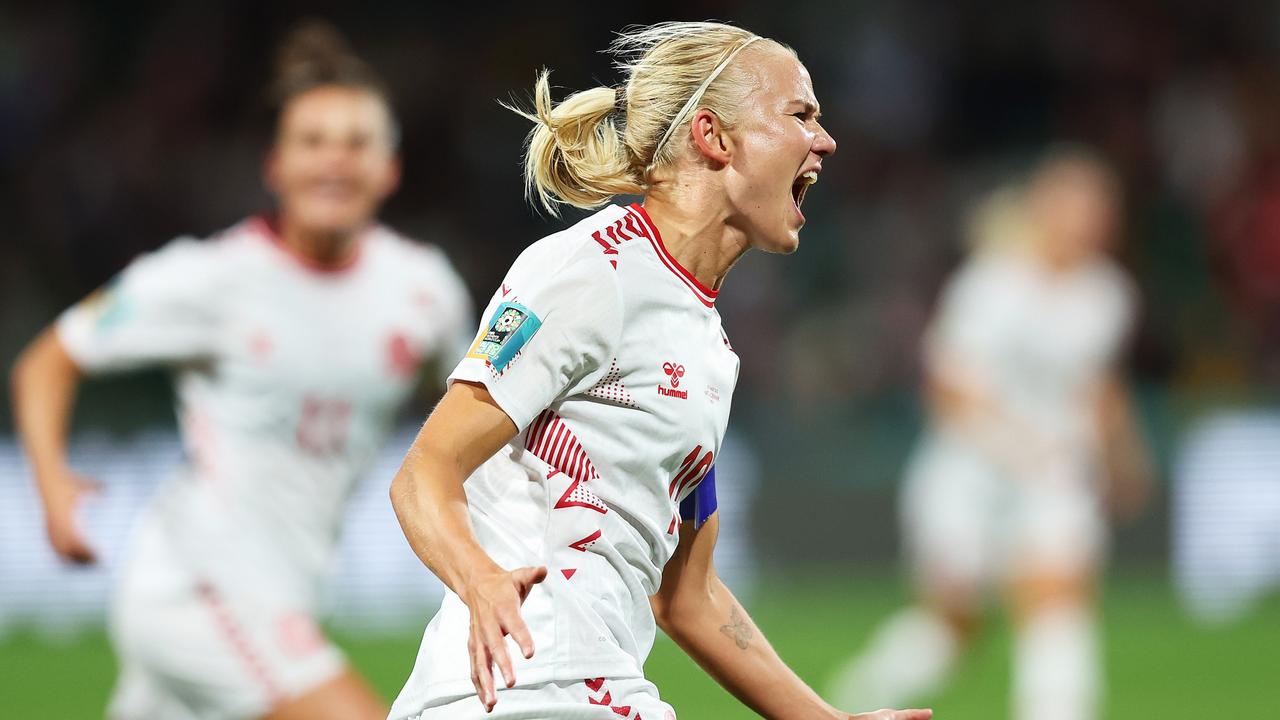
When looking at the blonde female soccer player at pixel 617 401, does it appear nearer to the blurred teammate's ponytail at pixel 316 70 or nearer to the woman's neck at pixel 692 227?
the woman's neck at pixel 692 227

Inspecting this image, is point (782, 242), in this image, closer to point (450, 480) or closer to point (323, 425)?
point (450, 480)

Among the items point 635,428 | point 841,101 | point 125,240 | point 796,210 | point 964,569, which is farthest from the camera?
point 841,101

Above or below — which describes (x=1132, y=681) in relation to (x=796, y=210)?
above

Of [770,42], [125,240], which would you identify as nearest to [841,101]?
[125,240]

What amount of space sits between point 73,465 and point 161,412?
70 centimetres

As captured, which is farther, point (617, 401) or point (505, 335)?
point (617, 401)

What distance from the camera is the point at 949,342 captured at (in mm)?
9297

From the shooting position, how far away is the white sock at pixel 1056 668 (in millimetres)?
8422

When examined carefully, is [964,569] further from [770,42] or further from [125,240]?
[125,240]

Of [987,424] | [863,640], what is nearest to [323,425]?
[987,424]

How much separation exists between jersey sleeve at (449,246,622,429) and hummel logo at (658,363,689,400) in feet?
0.49

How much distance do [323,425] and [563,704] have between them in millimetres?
2344

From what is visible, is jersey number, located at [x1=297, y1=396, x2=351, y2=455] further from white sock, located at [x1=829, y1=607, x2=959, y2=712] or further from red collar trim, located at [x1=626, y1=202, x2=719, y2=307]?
white sock, located at [x1=829, y1=607, x2=959, y2=712]

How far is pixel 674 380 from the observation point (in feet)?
10.6
